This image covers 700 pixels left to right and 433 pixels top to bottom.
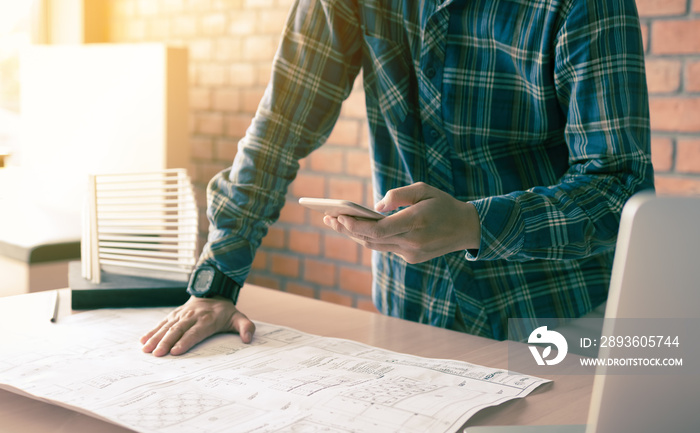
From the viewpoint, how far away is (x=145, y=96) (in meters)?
2.39

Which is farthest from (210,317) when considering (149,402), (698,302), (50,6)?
(50,6)

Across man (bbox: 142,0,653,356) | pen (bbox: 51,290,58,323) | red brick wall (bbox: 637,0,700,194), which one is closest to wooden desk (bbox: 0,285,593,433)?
pen (bbox: 51,290,58,323)

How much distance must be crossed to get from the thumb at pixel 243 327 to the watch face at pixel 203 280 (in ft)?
0.28

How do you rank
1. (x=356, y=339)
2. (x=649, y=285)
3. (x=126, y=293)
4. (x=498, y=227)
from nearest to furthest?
(x=649, y=285)
(x=498, y=227)
(x=356, y=339)
(x=126, y=293)

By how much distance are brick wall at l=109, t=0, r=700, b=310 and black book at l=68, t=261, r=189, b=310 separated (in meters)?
1.10

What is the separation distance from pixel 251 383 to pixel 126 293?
43cm

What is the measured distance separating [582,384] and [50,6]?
2970mm

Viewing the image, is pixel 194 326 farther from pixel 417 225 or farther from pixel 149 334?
pixel 417 225

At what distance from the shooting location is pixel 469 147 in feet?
3.84

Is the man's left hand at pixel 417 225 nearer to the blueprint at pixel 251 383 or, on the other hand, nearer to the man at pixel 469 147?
the man at pixel 469 147

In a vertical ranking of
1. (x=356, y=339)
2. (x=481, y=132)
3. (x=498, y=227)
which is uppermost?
(x=481, y=132)

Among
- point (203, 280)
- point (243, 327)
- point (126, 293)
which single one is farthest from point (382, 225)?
point (126, 293)

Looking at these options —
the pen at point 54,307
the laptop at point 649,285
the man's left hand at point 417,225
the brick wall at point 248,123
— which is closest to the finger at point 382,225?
the man's left hand at point 417,225

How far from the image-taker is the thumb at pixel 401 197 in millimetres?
856
